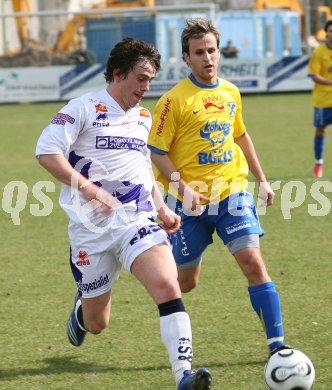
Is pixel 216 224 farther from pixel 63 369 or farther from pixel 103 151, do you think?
pixel 63 369

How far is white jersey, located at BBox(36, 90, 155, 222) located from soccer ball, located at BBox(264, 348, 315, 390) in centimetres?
110

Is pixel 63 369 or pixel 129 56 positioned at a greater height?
pixel 129 56

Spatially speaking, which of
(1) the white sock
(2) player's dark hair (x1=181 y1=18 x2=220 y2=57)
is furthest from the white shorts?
(2) player's dark hair (x1=181 y1=18 x2=220 y2=57)

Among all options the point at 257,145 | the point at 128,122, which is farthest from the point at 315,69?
the point at 128,122

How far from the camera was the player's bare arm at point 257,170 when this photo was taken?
6.03 m

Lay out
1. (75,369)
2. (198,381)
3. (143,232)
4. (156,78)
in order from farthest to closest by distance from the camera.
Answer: (156,78), (75,369), (143,232), (198,381)

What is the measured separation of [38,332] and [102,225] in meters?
1.57

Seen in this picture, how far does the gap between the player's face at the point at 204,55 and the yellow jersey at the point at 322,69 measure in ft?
25.0

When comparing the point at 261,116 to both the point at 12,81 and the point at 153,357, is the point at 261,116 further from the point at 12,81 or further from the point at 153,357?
the point at 153,357

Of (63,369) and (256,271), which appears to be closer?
(256,271)

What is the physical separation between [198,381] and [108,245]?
100cm

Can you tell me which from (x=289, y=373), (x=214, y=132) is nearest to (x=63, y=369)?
(x=289, y=373)

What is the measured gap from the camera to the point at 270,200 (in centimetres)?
605

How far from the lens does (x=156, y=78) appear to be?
91.0ft
